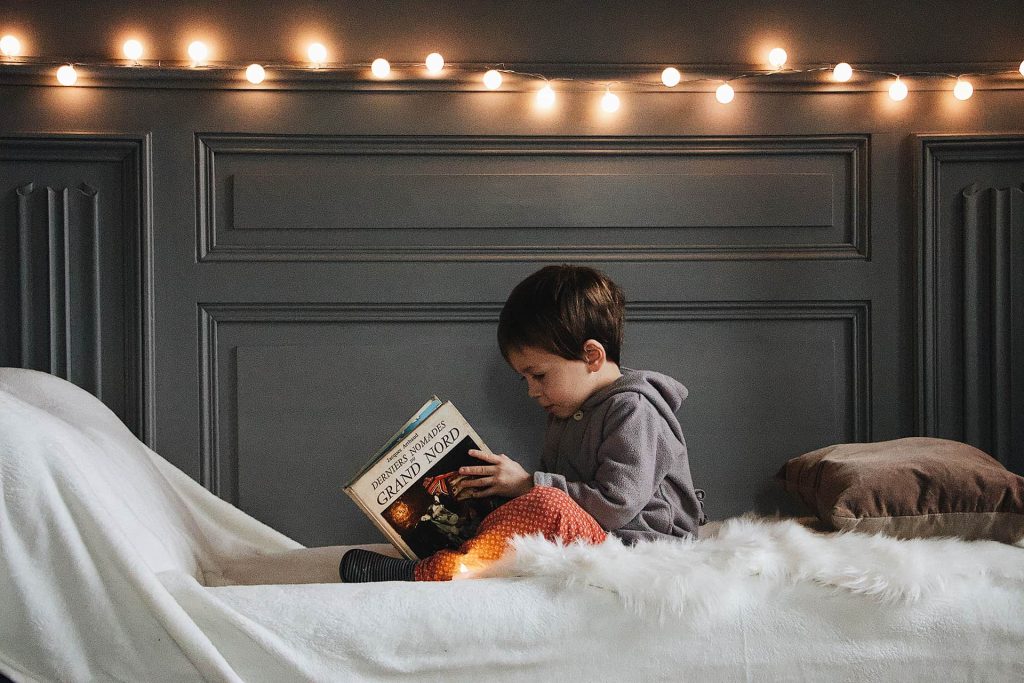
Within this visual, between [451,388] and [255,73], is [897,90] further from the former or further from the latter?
[255,73]

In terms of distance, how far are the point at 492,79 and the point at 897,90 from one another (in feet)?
2.48

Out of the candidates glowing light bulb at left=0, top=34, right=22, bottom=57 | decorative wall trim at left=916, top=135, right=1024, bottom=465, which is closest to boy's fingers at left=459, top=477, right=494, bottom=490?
decorative wall trim at left=916, top=135, right=1024, bottom=465

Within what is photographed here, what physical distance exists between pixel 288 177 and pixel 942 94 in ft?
4.08

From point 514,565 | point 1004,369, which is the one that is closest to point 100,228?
point 514,565

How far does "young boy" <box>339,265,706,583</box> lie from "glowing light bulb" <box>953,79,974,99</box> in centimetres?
82

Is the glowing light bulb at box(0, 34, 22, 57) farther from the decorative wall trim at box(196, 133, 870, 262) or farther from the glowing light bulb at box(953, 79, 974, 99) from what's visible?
the glowing light bulb at box(953, 79, 974, 99)

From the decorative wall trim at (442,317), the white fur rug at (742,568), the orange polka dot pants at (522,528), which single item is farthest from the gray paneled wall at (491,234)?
the white fur rug at (742,568)

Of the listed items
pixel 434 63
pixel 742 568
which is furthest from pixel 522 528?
pixel 434 63

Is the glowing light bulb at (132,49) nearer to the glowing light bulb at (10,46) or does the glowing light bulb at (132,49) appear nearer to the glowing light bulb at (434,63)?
the glowing light bulb at (10,46)

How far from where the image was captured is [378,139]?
1.60m

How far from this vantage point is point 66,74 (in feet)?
5.08

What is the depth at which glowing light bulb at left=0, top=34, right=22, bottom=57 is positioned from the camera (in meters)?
1.54

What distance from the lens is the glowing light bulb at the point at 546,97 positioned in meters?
1.61

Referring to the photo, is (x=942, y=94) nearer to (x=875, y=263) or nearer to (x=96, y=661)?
(x=875, y=263)
